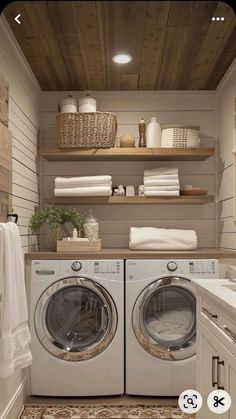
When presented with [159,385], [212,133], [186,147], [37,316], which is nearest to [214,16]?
[186,147]

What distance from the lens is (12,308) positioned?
6.47 feet

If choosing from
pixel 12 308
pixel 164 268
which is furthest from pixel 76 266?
pixel 12 308

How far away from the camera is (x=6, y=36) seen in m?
2.36

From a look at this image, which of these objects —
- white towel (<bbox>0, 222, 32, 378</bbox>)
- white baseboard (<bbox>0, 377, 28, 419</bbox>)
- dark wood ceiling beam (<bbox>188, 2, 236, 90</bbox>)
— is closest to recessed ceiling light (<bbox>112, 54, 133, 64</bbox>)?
dark wood ceiling beam (<bbox>188, 2, 236, 90</bbox>)

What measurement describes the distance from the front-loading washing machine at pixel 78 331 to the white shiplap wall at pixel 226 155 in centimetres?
91

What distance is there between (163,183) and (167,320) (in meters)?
0.95

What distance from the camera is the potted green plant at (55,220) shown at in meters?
2.90

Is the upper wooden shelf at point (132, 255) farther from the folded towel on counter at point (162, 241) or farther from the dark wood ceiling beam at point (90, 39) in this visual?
the dark wood ceiling beam at point (90, 39)

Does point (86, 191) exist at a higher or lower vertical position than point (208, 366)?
higher

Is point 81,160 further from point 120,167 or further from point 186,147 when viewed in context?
point 186,147

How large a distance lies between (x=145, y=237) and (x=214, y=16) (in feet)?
4.68

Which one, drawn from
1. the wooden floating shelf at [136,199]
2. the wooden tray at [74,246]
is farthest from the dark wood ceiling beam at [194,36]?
the wooden tray at [74,246]

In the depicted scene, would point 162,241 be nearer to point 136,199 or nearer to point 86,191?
point 136,199

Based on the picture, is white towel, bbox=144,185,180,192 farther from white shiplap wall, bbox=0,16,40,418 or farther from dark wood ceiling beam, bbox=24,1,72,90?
dark wood ceiling beam, bbox=24,1,72,90
